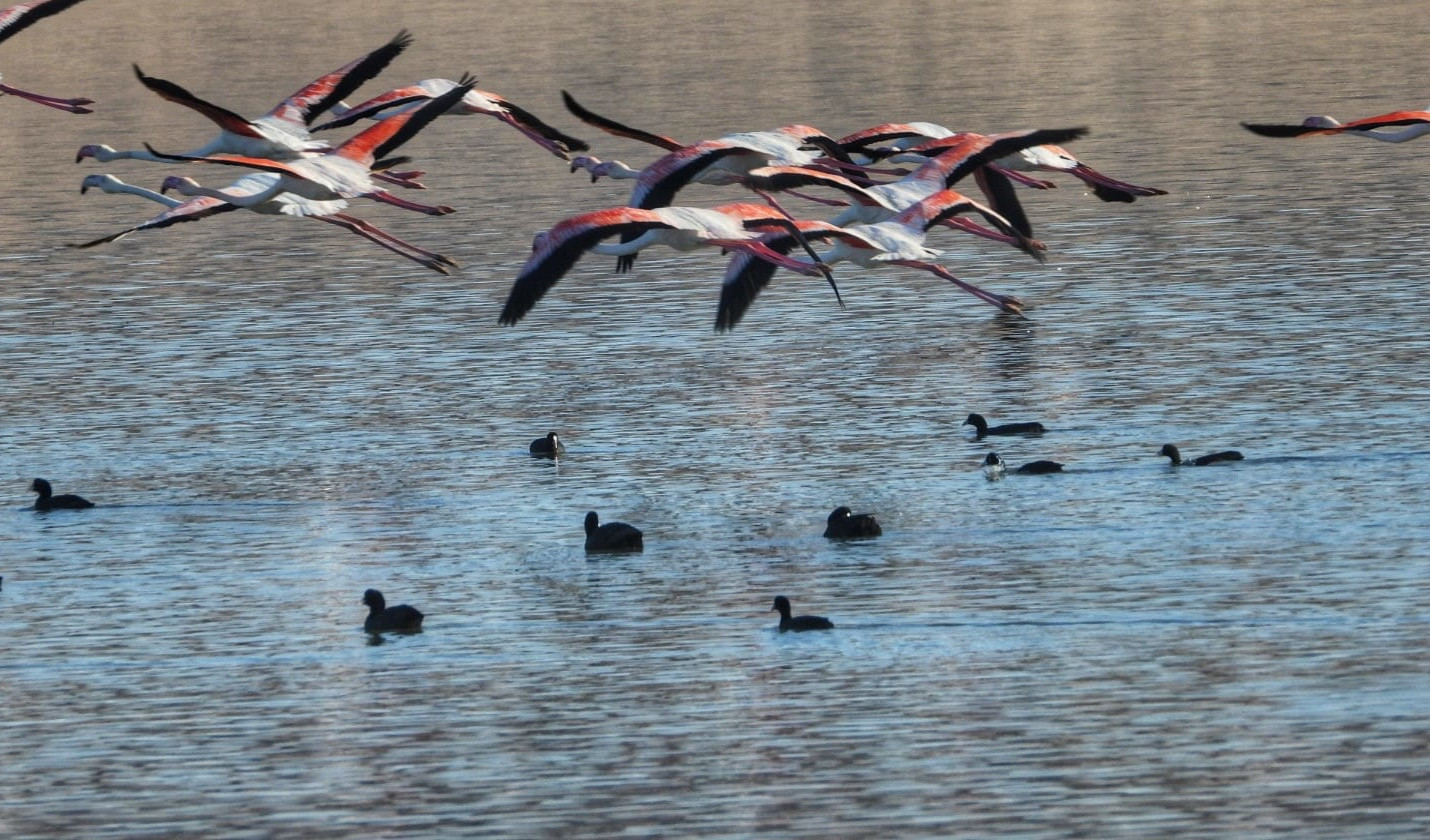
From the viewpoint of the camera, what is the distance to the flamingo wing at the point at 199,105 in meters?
20.0

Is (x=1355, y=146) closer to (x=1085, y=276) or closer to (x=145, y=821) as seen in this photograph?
(x=1085, y=276)

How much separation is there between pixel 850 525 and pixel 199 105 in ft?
18.7

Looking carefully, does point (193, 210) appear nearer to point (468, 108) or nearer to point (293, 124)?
point (293, 124)

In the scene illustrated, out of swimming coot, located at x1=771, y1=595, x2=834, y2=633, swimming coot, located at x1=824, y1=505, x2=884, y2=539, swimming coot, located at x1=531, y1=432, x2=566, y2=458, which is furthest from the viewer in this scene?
swimming coot, located at x1=531, y1=432, x2=566, y2=458

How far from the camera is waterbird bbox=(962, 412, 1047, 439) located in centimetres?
2262

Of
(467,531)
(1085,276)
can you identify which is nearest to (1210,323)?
(1085,276)

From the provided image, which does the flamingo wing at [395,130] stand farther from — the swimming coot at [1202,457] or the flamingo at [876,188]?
the swimming coot at [1202,457]

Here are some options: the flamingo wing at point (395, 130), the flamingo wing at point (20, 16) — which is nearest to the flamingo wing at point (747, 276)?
the flamingo wing at point (395, 130)

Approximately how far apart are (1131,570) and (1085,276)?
13.8m

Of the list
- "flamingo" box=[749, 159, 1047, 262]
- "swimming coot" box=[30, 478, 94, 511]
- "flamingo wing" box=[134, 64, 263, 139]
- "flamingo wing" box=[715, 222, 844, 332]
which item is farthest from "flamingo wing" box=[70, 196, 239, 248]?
"flamingo" box=[749, 159, 1047, 262]

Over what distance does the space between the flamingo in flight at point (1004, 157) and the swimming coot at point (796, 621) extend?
9.91 meters

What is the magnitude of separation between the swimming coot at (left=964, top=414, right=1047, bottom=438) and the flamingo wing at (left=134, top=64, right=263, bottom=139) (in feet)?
20.2

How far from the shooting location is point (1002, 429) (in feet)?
74.2

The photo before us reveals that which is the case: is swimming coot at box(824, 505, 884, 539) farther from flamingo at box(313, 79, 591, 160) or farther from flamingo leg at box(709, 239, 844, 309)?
flamingo at box(313, 79, 591, 160)
